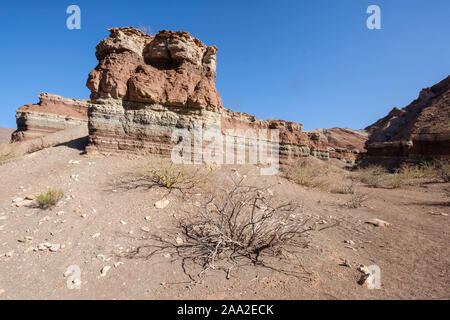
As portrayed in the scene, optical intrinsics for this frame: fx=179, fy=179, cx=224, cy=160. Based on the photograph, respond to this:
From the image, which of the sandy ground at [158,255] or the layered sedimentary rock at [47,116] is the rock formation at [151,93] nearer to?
the sandy ground at [158,255]

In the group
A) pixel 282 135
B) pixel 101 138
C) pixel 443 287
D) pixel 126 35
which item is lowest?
pixel 443 287

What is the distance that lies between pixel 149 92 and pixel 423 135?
70.9 feet

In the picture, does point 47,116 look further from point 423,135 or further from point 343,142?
point 343,142

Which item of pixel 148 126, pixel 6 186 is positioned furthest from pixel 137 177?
pixel 6 186

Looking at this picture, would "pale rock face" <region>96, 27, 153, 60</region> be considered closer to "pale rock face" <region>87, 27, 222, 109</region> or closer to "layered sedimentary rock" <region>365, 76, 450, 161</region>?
"pale rock face" <region>87, 27, 222, 109</region>

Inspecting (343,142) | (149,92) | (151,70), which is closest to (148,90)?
(149,92)

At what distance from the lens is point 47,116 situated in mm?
14852

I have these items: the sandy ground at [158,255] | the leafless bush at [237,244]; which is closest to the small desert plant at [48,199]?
the sandy ground at [158,255]

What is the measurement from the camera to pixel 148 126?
5746 millimetres

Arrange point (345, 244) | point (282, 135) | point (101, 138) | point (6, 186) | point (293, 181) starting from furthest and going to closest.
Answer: point (282, 135)
point (293, 181)
point (101, 138)
point (6, 186)
point (345, 244)

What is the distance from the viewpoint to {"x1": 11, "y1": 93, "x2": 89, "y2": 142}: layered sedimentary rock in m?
14.3

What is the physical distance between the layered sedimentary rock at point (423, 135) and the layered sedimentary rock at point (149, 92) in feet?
63.2
